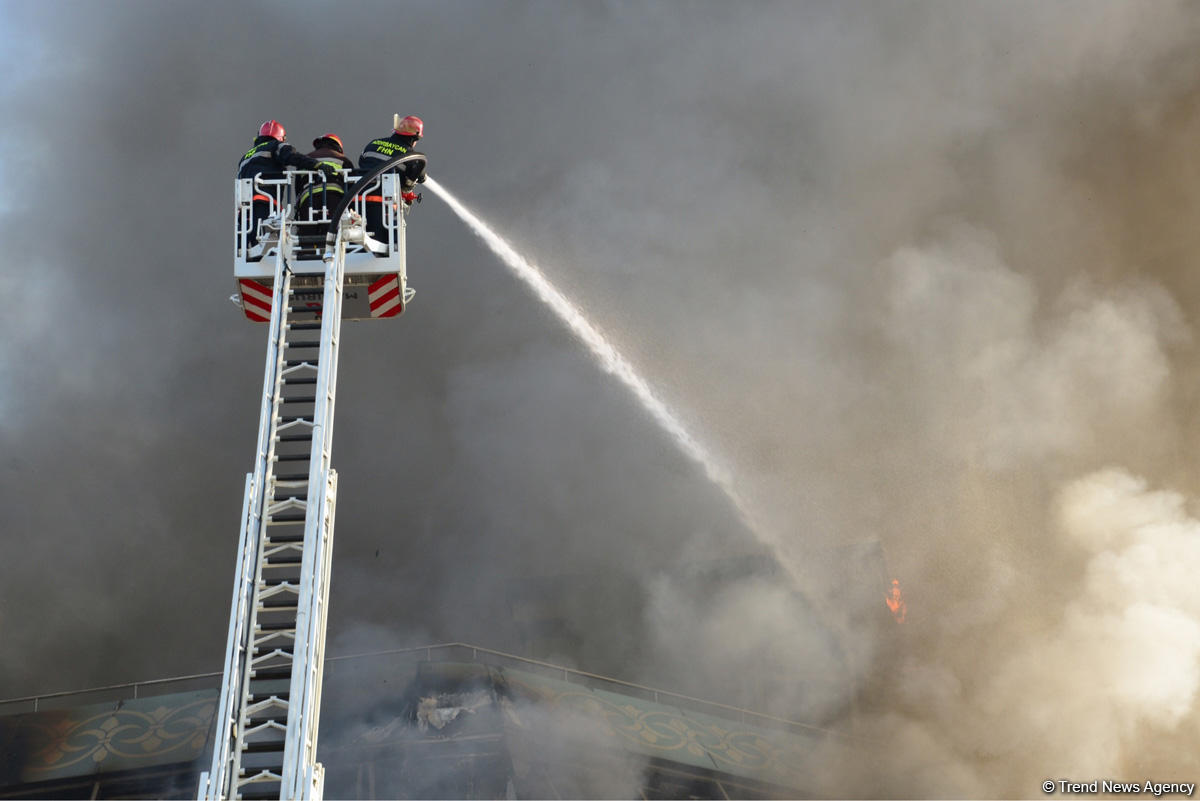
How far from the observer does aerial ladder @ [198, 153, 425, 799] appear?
7922 mm

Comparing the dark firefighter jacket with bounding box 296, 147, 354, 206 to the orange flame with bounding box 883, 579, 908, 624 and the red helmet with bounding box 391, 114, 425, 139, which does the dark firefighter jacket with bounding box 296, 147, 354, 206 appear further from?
the orange flame with bounding box 883, 579, 908, 624

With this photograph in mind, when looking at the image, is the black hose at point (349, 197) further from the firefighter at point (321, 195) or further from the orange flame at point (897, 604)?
the orange flame at point (897, 604)

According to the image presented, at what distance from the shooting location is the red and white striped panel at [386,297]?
1082cm

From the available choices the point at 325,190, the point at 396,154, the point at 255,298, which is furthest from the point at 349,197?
the point at 396,154

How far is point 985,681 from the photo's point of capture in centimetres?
2016

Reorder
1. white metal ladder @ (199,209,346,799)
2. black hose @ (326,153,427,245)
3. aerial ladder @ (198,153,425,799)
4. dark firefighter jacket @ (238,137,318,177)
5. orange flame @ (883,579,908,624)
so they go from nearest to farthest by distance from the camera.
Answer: white metal ladder @ (199,209,346,799) < aerial ladder @ (198,153,425,799) < black hose @ (326,153,427,245) < dark firefighter jacket @ (238,137,318,177) < orange flame @ (883,579,908,624)

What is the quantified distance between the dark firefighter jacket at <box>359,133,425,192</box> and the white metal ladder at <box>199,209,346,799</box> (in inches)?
83.4

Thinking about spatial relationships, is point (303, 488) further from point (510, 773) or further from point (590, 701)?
point (590, 701)

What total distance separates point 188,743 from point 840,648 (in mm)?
10173

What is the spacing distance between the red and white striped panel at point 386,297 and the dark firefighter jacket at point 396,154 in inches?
41.2

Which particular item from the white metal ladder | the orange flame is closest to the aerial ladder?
the white metal ladder

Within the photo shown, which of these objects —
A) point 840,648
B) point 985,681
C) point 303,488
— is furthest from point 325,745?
point 985,681

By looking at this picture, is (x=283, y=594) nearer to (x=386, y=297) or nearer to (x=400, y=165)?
(x=386, y=297)

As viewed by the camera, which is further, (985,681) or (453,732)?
(985,681)
